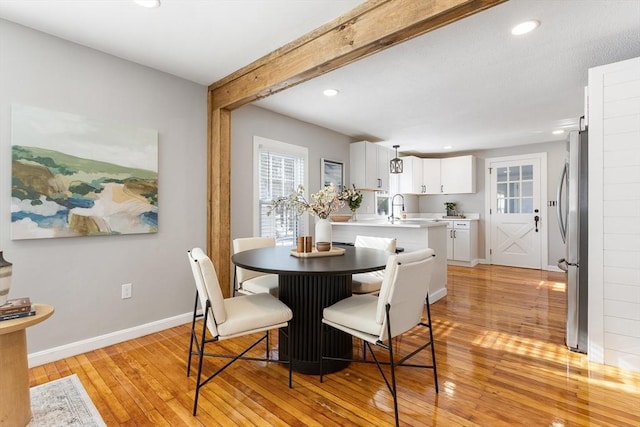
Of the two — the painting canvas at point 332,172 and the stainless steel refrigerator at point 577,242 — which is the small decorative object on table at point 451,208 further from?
the stainless steel refrigerator at point 577,242

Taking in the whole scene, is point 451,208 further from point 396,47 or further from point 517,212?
point 396,47

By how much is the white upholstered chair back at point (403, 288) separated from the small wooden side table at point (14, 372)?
1.76 m

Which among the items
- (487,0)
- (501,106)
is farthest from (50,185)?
(501,106)

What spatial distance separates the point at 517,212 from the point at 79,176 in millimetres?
6824

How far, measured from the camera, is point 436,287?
4008mm

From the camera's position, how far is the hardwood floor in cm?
174

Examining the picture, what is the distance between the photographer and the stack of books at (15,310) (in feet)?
5.20

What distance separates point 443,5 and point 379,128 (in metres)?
3.22

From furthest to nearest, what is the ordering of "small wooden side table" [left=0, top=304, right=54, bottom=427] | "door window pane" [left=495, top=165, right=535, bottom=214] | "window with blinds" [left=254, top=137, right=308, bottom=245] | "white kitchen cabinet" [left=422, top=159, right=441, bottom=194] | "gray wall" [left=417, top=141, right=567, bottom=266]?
"white kitchen cabinet" [left=422, top=159, right=441, bottom=194] → "door window pane" [left=495, top=165, right=535, bottom=214] → "gray wall" [left=417, top=141, right=567, bottom=266] → "window with blinds" [left=254, top=137, right=308, bottom=245] → "small wooden side table" [left=0, top=304, right=54, bottom=427]

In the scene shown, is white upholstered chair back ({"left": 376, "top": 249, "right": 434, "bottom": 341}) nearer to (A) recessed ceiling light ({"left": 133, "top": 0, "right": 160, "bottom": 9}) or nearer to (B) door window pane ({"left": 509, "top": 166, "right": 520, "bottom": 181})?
(A) recessed ceiling light ({"left": 133, "top": 0, "right": 160, "bottom": 9})

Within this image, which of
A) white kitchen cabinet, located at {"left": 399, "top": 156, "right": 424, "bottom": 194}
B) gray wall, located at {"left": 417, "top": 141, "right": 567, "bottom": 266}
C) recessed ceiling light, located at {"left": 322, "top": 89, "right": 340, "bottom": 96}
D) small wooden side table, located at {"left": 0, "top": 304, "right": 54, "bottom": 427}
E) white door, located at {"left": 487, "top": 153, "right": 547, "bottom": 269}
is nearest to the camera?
small wooden side table, located at {"left": 0, "top": 304, "right": 54, "bottom": 427}

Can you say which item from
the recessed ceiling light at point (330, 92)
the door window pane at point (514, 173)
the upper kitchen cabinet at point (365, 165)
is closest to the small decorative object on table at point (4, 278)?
the recessed ceiling light at point (330, 92)

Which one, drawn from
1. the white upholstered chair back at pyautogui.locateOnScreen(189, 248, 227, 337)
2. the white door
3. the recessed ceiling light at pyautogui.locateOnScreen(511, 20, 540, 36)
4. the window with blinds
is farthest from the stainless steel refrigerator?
the white door

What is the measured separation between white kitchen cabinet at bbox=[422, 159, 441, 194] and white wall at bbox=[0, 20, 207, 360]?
200 inches
